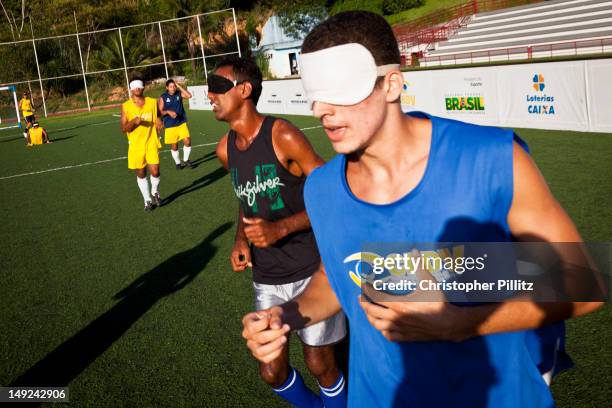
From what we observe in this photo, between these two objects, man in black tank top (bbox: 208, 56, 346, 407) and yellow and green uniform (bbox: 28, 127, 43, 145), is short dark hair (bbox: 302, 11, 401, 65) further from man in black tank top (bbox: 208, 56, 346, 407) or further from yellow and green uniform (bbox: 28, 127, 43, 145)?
yellow and green uniform (bbox: 28, 127, 43, 145)

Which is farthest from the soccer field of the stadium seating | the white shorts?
the stadium seating

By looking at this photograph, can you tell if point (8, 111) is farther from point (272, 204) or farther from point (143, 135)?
point (272, 204)

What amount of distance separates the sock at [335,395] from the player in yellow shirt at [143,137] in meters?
7.94

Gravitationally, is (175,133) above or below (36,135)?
below

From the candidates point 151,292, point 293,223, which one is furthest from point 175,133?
point 293,223

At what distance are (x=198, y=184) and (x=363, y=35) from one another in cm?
1183

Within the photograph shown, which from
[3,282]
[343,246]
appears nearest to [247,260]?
[343,246]

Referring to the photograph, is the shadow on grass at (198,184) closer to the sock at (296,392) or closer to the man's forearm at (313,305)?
the sock at (296,392)

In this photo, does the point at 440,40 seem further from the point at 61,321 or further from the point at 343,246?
the point at 343,246

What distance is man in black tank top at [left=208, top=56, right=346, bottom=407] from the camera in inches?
160

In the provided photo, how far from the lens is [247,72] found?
4.83 meters

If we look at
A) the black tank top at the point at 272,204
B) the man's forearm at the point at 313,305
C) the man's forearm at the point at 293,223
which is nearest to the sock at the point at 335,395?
the black tank top at the point at 272,204

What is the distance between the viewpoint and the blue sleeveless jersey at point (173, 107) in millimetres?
16047

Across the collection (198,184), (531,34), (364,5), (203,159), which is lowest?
(198,184)
